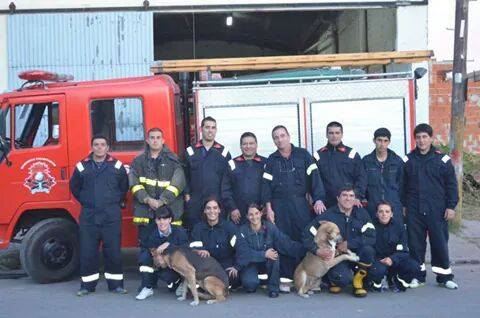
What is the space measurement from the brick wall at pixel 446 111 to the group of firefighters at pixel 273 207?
31.1 feet

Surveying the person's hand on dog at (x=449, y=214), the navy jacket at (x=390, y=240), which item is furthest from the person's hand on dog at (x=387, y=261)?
the person's hand on dog at (x=449, y=214)

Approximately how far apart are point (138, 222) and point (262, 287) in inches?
58.0

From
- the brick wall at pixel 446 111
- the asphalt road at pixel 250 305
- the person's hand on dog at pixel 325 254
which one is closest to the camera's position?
the asphalt road at pixel 250 305

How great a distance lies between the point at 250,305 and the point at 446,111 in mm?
11482

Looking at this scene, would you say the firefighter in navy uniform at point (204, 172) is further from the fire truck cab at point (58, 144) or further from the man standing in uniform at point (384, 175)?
the man standing in uniform at point (384, 175)

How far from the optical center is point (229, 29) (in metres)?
18.5

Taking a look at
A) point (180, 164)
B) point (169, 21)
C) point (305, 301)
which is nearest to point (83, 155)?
point (180, 164)

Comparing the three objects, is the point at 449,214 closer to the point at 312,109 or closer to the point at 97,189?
the point at 312,109

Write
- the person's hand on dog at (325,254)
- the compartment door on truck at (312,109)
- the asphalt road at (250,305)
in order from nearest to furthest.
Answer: the asphalt road at (250,305), the person's hand on dog at (325,254), the compartment door on truck at (312,109)

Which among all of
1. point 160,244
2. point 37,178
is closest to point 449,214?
point 160,244

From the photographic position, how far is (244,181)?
6816 millimetres

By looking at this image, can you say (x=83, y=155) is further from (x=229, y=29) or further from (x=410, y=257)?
(x=229, y=29)

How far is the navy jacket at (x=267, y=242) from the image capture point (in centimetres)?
646

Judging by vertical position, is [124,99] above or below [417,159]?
above
